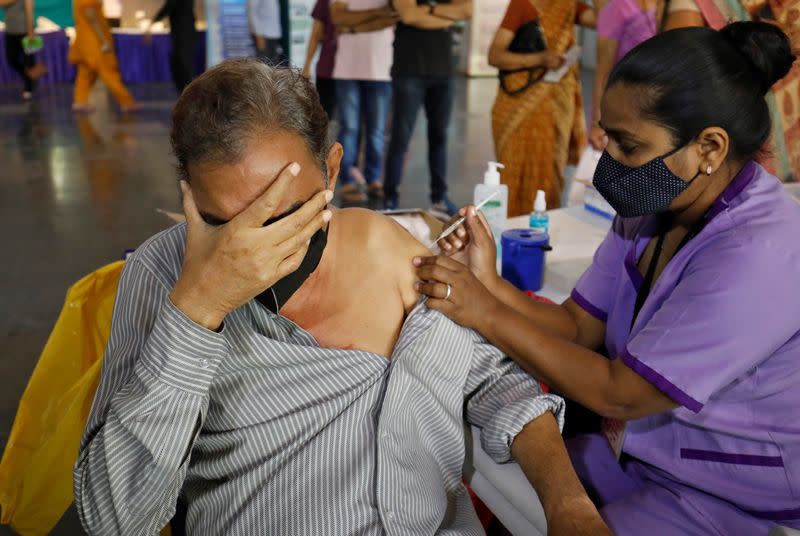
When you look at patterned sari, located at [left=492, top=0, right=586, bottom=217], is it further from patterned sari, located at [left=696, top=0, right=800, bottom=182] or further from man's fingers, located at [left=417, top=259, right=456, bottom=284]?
man's fingers, located at [left=417, top=259, right=456, bottom=284]

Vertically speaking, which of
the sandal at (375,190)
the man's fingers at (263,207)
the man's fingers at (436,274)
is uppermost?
the man's fingers at (263,207)

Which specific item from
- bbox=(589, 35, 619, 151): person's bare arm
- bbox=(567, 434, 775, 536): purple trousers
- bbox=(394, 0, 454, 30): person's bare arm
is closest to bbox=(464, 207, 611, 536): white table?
bbox=(567, 434, 775, 536): purple trousers

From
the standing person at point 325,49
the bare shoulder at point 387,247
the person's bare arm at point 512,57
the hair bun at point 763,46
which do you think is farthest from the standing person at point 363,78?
the hair bun at point 763,46

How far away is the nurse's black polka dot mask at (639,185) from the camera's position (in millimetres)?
1446

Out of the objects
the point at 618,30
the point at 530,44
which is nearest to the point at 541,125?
the point at 530,44

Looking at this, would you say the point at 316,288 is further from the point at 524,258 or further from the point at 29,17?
the point at 29,17

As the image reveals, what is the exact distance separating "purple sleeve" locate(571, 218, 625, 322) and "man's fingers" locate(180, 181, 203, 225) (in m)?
0.97

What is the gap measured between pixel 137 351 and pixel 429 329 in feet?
1.77

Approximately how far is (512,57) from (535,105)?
276 mm

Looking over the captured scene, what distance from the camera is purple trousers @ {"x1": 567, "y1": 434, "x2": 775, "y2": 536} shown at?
1.39m

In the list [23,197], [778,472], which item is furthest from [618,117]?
[23,197]

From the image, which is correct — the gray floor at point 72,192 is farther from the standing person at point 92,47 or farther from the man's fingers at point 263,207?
the man's fingers at point 263,207

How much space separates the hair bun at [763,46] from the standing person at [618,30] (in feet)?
5.76

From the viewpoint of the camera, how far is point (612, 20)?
346 cm
